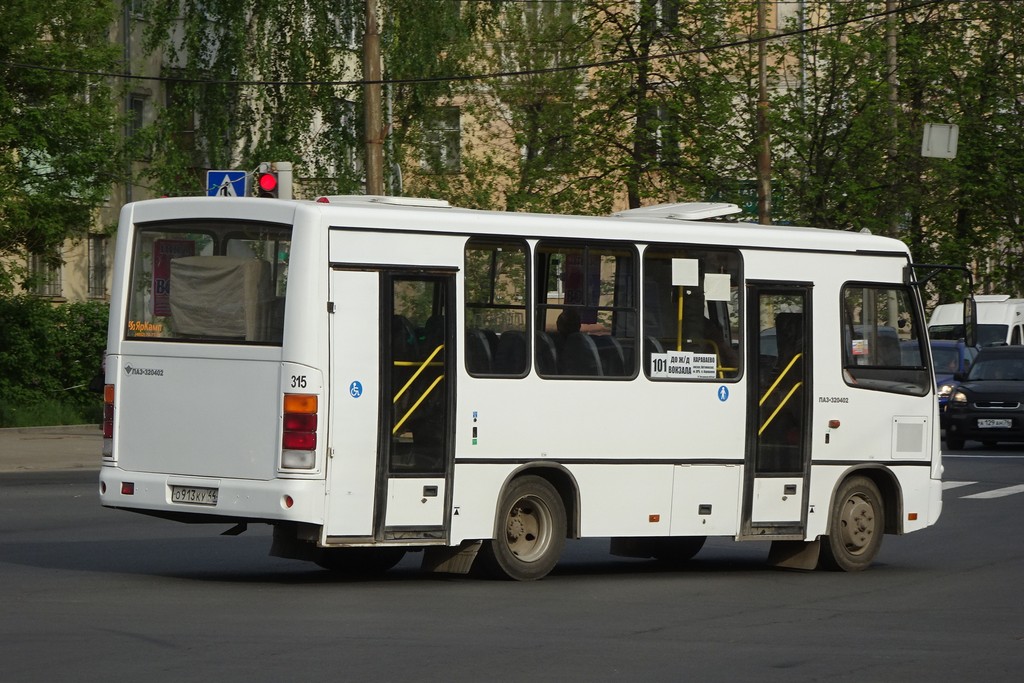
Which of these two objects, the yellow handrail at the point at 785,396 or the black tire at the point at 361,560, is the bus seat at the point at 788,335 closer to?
the yellow handrail at the point at 785,396

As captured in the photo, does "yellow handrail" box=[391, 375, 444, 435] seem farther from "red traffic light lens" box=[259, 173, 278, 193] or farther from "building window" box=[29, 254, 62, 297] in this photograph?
"building window" box=[29, 254, 62, 297]

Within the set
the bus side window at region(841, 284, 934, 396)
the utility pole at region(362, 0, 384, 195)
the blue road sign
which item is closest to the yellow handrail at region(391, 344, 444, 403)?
the bus side window at region(841, 284, 934, 396)

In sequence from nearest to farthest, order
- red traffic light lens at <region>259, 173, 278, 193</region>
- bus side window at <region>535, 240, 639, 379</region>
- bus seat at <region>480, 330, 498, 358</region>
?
bus seat at <region>480, 330, 498, 358</region>, bus side window at <region>535, 240, 639, 379</region>, red traffic light lens at <region>259, 173, 278, 193</region>

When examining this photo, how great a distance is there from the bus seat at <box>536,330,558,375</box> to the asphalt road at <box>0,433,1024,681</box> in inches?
60.1

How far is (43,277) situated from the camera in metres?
36.1

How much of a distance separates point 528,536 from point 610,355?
148cm

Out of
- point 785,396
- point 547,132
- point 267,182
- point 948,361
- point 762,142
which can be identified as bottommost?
point 785,396

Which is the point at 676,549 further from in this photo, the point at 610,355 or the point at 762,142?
the point at 762,142

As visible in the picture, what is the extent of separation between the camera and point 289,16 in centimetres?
3656

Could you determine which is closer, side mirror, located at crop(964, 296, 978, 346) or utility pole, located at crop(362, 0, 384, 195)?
side mirror, located at crop(964, 296, 978, 346)

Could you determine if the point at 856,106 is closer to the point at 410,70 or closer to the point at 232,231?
the point at 410,70

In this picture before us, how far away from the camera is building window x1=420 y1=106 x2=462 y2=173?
45.7 meters

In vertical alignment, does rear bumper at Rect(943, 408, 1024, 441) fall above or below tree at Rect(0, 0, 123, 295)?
below

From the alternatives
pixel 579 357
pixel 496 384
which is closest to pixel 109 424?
pixel 496 384
